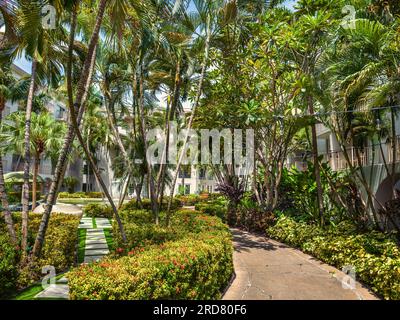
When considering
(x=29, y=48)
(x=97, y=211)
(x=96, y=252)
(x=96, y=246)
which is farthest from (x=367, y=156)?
(x=97, y=211)

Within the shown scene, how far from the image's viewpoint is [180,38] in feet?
34.9

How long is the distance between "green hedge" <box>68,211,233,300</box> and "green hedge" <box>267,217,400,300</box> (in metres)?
3.36

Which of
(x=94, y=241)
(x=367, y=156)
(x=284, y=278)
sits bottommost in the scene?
(x=284, y=278)

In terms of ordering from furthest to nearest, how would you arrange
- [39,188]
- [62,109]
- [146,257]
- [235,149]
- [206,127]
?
[62,109] < [39,188] < [235,149] < [206,127] < [146,257]

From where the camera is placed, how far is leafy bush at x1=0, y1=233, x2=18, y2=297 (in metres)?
6.37

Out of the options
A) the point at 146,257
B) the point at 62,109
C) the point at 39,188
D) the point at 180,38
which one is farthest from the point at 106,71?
the point at 62,109

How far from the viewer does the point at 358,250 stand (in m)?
8.03

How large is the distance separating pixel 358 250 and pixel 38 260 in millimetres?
8588

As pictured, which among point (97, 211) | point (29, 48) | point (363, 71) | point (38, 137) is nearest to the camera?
point (29, 48)

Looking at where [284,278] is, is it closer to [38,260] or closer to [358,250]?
[358,250]

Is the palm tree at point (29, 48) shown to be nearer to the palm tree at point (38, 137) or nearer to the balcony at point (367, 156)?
the palm tree at point (38, 137)

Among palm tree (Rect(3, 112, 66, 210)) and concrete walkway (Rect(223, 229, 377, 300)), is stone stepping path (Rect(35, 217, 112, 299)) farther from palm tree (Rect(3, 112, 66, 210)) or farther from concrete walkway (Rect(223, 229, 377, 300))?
palm tree (Rect(3, 112, 66, 210))
